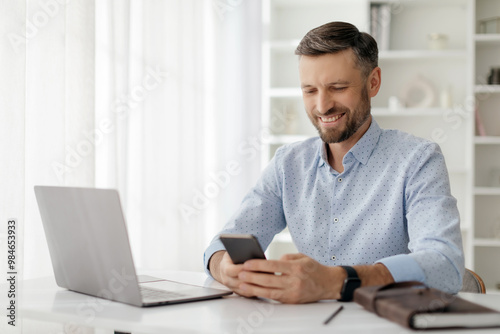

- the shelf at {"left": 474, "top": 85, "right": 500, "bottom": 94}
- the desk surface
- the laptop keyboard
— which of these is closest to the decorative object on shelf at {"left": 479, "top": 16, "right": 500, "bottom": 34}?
the shelf at {"left": 474, "top": 85, "right": 500, "bottom": 94}

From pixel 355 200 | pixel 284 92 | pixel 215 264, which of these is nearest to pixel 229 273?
pixel 215 264

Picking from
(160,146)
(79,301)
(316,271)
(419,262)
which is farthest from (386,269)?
(160,146)

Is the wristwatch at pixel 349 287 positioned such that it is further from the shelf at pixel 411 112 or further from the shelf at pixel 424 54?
the shelf at pixel 424 54

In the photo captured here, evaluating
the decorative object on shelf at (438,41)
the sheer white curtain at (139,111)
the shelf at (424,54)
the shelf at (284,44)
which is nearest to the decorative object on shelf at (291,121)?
the sheer white curtain at (139,111)

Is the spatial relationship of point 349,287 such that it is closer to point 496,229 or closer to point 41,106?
point 41,106

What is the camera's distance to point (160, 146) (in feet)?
9.62

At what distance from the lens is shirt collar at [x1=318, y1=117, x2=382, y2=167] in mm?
1781

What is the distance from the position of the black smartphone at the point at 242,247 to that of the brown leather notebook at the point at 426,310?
0.24m

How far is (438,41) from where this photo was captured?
413cm

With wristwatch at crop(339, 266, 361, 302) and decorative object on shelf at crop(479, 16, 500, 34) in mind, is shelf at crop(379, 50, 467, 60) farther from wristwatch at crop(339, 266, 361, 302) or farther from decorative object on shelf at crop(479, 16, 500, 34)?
wristwatch at crop(339, 266, 361, 302)

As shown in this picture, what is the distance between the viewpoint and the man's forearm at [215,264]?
1.52 meters

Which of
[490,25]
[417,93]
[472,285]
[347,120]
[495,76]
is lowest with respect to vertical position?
[472,285]

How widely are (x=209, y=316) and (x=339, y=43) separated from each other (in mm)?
928

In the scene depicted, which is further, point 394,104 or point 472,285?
point 394,104
